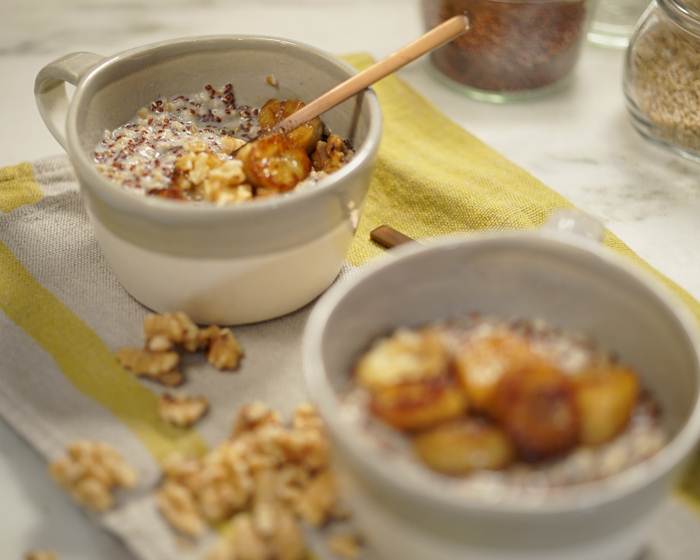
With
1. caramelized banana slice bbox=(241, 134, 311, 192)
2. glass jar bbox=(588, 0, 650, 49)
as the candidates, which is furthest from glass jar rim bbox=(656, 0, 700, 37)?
caramelized banana slice bbox=(241, 134, 311, 192)

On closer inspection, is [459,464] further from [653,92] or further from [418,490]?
[653,92]

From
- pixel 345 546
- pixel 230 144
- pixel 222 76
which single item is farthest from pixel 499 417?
pixel 222 76

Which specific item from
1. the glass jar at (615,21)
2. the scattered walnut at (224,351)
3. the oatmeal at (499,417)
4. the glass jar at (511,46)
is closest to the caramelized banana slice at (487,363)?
the oatmeal at (499,417)

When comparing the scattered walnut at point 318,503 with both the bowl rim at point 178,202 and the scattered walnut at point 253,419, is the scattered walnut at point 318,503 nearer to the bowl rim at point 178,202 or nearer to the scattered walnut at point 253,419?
the scattered walnut at point 253,419

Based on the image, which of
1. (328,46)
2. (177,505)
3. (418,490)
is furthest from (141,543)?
(328,46)

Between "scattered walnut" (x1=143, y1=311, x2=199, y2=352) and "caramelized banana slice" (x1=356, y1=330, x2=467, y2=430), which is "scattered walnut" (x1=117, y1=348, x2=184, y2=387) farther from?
"caramelized banana slice" (x1=356, y1=330, x2=467, y2=430)

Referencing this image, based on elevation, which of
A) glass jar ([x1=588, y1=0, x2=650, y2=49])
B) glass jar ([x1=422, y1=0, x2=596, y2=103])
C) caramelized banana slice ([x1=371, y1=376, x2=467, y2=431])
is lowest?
glass jar ([x1=588, y1=0, x2=650, y2=49])
